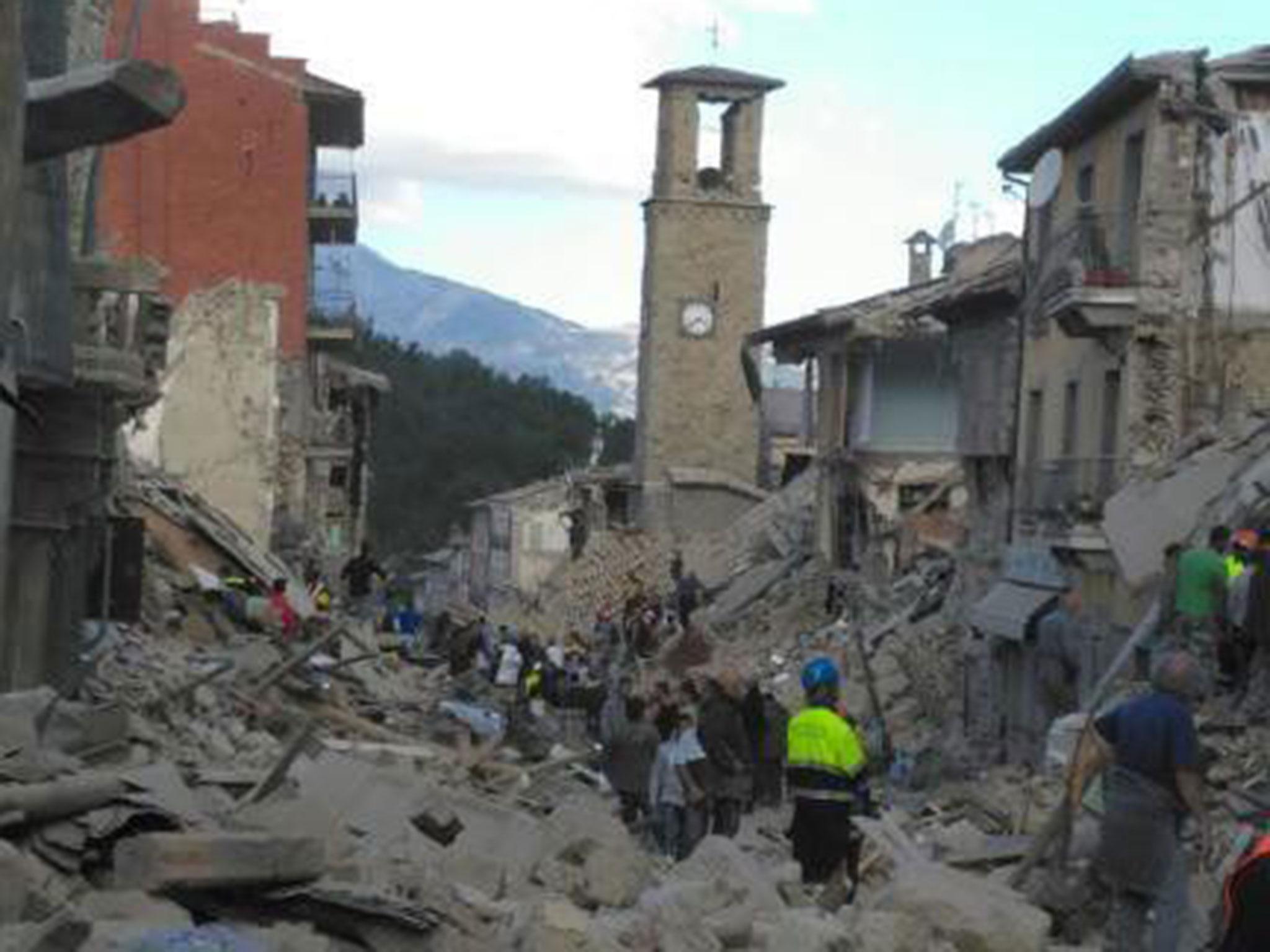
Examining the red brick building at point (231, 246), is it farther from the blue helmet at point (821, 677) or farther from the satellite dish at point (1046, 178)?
the blue helmet at point (821, 677)

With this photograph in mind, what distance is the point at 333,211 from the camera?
49.2 m

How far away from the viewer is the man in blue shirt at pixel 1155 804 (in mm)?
10102

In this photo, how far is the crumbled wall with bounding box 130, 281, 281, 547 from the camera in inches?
1731

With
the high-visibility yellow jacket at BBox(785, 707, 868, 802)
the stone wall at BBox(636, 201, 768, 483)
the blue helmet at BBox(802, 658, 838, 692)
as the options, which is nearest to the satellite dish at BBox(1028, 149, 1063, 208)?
the blue helmet at BBox(802, 658, 838, 692)

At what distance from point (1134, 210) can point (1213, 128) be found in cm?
138

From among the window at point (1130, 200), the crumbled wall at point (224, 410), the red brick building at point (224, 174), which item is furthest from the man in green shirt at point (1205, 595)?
the red brick building at point (224, 174)

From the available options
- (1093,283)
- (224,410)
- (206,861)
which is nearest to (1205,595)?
(1093,283)

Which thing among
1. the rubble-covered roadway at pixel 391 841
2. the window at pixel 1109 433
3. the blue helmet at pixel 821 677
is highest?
the window at pixel 1109 433

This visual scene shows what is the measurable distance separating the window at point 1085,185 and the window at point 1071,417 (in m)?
2.30

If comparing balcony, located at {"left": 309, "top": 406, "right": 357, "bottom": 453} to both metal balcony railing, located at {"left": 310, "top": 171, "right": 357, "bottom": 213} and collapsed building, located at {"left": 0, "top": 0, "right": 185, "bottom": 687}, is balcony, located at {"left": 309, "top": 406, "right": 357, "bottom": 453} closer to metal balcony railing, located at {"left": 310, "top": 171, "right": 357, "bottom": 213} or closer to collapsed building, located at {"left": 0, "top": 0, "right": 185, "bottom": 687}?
metal balcony railing, located at {"left": 310, "top": 171, "right": 357, "bottom": 213}

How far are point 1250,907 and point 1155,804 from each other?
4.33 metres

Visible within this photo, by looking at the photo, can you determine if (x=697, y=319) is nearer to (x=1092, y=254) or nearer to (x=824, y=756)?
(x=1092, y=254)

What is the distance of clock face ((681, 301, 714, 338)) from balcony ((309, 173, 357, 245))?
2041cm

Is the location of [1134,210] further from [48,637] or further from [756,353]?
[756,353]
